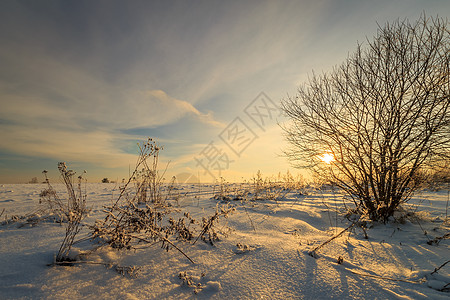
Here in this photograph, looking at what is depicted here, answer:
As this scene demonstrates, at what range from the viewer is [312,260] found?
1.93 m

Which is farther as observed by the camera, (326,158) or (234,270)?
(326,158)

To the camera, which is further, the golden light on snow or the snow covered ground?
the golden light on snow

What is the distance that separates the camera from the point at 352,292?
58.4 inches

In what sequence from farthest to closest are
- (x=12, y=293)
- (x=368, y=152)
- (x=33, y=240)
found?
(x=368, y=152)
(x=33, y=240)
(x=12, y=293)

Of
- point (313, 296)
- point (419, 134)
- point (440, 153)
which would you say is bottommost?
point (313, 296)

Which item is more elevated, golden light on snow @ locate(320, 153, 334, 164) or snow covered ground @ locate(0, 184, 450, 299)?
golden light on snow @ locate(320, 153, 334, 164)

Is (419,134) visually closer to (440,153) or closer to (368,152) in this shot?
(440,153)

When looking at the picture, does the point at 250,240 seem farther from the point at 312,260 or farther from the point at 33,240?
the point at 33,240

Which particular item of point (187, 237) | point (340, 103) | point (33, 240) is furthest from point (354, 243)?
point (33, 240)

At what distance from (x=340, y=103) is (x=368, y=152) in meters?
1.00

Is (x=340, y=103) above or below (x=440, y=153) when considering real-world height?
above

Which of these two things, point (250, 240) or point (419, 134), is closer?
point (250, 240)

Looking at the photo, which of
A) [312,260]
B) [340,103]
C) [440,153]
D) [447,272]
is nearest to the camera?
A: [447,272]

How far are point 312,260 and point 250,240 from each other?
0.73m
